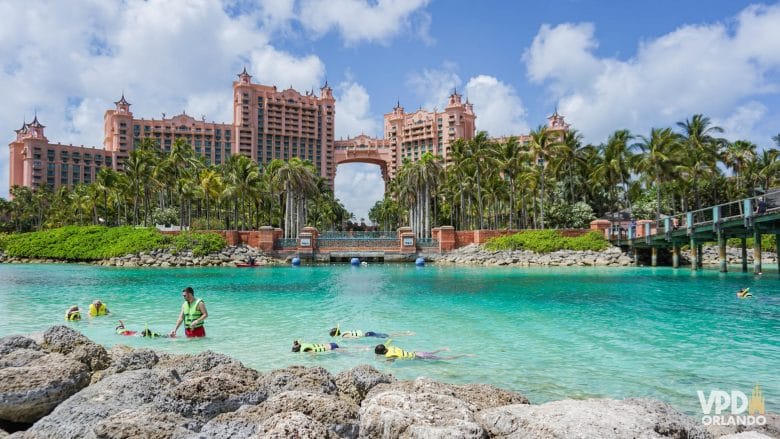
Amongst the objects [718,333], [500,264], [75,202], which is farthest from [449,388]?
[75,202]

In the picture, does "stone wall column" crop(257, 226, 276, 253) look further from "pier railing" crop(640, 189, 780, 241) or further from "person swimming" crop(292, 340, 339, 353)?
"person swimming" crop(292, 340, 339, 353)

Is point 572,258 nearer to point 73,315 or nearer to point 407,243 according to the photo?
point 407,243

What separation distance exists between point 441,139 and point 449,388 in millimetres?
146556

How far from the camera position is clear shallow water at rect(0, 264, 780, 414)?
8953 millimetres

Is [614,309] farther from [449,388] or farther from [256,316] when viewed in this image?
[449,388]

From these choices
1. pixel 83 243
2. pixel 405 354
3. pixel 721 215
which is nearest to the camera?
pixel 405 354

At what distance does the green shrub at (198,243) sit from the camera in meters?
49.9

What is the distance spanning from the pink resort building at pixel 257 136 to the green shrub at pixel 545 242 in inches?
3486

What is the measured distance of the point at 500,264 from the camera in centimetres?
4766

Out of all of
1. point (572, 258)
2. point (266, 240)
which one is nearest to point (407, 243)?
point (266, 240)

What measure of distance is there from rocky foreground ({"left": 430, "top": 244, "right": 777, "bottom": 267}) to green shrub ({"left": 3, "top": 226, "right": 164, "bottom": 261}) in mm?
31499

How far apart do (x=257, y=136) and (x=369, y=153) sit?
34.8 meters

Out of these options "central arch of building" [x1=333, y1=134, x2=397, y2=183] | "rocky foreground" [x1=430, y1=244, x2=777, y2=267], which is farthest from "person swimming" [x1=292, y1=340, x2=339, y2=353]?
"central arch of building" [x1=333, y1=134, x2=397, y2=183]

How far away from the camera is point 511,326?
14.1 meters
